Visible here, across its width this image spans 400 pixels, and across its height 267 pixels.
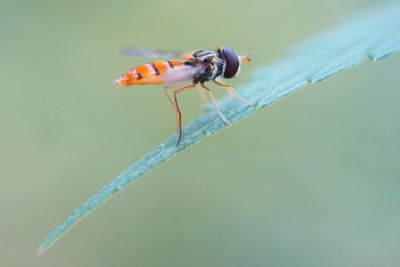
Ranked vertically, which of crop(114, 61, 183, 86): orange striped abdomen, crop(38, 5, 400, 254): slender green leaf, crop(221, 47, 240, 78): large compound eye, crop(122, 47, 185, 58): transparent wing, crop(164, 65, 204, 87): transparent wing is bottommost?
crop(38, 5, 400, 254): slender green leaf

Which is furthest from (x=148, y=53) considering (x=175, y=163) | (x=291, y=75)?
(x=175, y=163)

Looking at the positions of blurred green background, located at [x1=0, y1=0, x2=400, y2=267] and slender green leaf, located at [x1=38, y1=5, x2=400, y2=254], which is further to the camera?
blurred green background, located at [x1=0, y1=0, x2=400, y2=267]

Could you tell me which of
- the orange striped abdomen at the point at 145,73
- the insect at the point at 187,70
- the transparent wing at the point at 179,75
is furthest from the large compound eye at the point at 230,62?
the orange striped abdomen at the point at 145,73

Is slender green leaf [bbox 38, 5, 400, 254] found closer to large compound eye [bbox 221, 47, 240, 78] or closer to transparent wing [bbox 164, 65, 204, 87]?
large compound eye [bbox 221, 47, 240, 78]

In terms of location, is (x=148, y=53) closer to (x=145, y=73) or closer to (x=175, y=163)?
(x=145, y=73)

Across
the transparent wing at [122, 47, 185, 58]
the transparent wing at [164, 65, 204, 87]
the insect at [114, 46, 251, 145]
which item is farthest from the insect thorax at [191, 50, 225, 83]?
the transparent wing at [164, 65, 204, 87]

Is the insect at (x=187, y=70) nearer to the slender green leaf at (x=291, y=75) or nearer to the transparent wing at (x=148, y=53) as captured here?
the transparent wing at (x=148, y=53)
